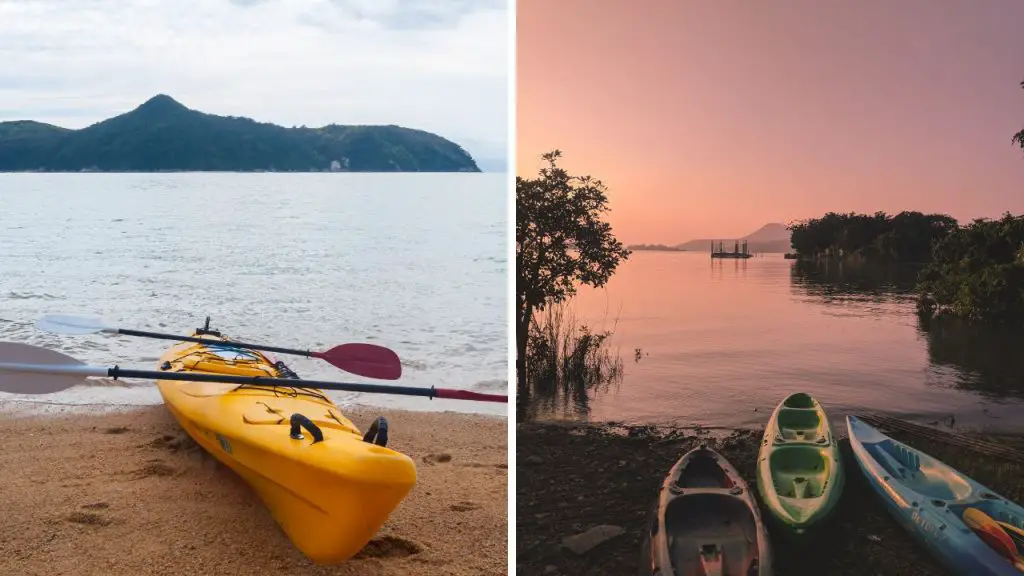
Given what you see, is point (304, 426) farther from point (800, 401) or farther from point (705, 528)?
point (800, 401)

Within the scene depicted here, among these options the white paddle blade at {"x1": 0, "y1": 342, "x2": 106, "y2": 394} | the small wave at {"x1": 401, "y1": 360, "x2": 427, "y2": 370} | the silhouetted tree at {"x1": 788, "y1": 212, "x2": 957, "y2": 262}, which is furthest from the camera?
the small wave at {"x1": 401, "y1": 360, "x2": 427, "y2": 370}

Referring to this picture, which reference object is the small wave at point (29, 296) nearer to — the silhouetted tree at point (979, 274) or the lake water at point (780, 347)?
the lake water at point (780, 347)

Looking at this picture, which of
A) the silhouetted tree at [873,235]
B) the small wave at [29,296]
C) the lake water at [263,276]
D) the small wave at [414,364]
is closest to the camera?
the silhouetted tree at [873,235]

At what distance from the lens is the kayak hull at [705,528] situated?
209 cm

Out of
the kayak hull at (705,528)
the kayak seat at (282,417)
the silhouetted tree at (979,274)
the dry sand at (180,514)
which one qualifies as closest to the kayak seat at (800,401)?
the kayak hull at (705,528)

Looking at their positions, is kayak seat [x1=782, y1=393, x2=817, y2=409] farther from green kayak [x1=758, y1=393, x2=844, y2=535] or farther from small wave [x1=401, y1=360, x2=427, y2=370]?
small wave [x1=401, y1=360, x2=427, y2=370]

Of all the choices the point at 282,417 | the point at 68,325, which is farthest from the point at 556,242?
the point at 68,325

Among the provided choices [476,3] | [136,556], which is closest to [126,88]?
[476,3]

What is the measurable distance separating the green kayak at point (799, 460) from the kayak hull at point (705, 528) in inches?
3.3

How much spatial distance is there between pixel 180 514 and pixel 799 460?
199 centimetres

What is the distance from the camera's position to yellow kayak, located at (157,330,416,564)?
2.17 metres

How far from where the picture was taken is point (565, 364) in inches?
95.9

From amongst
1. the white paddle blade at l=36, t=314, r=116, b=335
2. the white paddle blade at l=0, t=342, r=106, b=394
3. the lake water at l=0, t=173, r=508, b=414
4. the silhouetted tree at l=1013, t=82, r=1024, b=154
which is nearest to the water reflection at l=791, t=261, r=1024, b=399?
the silhouetted tree at l=1013, t=82, r=1024, b=154

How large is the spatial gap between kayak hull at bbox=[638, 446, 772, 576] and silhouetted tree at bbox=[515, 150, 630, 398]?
1.80 feet
